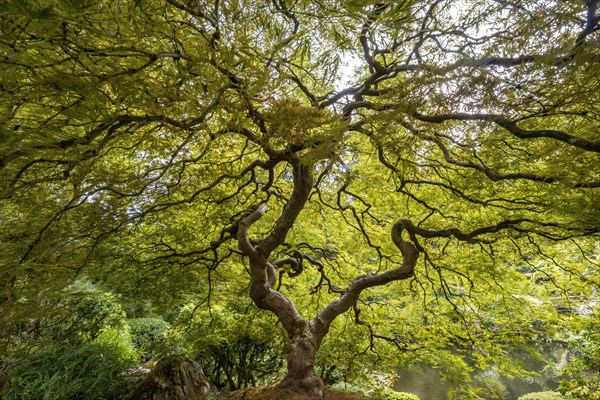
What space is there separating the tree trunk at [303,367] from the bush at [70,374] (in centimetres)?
202

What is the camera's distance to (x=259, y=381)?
4.94m

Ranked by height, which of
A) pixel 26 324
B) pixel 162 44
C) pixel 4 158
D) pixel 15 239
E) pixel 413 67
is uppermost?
pixel 413 67

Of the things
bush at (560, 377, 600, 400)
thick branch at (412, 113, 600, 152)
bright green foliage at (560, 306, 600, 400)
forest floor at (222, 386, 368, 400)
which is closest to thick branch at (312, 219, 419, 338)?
forest floor at (222, 386, 368, 400)

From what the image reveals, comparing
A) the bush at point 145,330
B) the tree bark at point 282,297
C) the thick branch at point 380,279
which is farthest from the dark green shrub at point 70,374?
the bush at point 145,330

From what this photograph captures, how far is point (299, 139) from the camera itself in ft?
5.66

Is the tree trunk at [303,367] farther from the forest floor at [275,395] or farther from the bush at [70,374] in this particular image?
the bush at [70,374]

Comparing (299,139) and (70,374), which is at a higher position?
(299,139)

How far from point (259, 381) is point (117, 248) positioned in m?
3.39

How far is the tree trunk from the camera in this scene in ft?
7.95

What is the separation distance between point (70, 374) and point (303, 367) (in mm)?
2569

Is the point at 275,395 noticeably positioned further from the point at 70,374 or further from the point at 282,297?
the point at 70,374

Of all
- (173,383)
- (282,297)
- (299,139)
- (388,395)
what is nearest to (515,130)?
(299,139)

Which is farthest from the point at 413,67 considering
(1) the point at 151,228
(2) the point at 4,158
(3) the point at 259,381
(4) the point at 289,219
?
(3) the point at 259,381

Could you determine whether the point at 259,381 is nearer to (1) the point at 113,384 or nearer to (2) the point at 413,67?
(1) the point at 113,384
